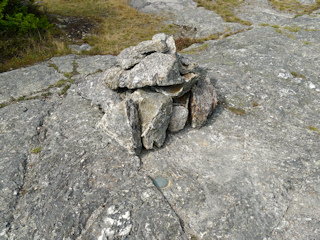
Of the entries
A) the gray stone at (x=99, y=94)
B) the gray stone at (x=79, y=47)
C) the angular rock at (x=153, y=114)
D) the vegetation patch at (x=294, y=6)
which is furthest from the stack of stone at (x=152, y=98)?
the vegetation patch at (x=294, y=6)

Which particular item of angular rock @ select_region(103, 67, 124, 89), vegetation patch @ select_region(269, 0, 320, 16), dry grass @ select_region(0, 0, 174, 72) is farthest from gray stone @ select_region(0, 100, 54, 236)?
vegetation patch @ select_region(269, 0, 320, 16)

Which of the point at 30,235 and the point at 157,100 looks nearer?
the point at 30,235

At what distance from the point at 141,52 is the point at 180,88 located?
1.82 m

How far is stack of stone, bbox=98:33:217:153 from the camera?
254 inches

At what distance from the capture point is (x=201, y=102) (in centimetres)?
760

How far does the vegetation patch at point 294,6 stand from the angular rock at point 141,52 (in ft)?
70.1

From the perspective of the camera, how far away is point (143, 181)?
228 inches

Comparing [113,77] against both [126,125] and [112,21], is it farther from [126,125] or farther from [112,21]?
[112,21]

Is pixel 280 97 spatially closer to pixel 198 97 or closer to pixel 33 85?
pixel 198 97

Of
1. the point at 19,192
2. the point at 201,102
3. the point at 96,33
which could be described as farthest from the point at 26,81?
the point at 96,33

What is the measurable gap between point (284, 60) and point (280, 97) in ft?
12.1

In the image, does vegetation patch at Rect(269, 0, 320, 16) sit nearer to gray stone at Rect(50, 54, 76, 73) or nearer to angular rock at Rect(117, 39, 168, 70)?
angular rock at Rect(117, 39, 168, 70)

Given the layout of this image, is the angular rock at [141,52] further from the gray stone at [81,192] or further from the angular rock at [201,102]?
the gray stone at [81,192]

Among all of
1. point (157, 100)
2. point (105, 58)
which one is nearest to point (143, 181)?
point (157, 100)
